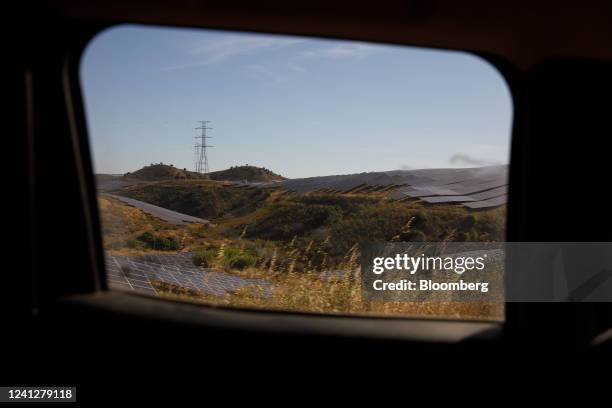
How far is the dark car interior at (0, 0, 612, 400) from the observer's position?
7.54ft

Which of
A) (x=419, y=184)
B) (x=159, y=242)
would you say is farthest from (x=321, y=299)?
(x=419, y=184)

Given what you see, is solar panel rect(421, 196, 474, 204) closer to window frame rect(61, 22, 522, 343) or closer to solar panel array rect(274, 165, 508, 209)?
solar panel array rect(274, 165, 508, 209)

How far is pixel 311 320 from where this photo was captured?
2.60 metres

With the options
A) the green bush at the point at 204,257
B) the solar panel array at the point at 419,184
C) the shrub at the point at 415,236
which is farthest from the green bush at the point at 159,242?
the shrub at the point at 415,236

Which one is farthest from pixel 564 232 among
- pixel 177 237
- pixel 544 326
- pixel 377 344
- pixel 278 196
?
pixel 278 196

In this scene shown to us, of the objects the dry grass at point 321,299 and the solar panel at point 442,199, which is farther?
the solar panel at point 442,199

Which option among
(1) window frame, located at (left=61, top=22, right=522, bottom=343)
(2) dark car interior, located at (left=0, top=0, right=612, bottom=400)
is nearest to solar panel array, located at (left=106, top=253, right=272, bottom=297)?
(1) window frame, located at (left=61, top=22, right=522, bottom=343)

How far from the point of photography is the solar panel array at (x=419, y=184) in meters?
5.20

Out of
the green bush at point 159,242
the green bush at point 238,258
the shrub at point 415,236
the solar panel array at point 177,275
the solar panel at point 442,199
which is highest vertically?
the solar panel at point 442,199

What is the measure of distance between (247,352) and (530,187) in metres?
1.42

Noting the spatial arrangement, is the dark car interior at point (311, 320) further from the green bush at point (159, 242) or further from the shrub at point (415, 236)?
the shrub at point (415, 236)

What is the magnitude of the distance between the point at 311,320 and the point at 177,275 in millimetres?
2183

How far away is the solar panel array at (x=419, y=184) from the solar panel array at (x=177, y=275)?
6.21 feet

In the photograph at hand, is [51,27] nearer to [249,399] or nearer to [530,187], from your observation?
[249,399]
